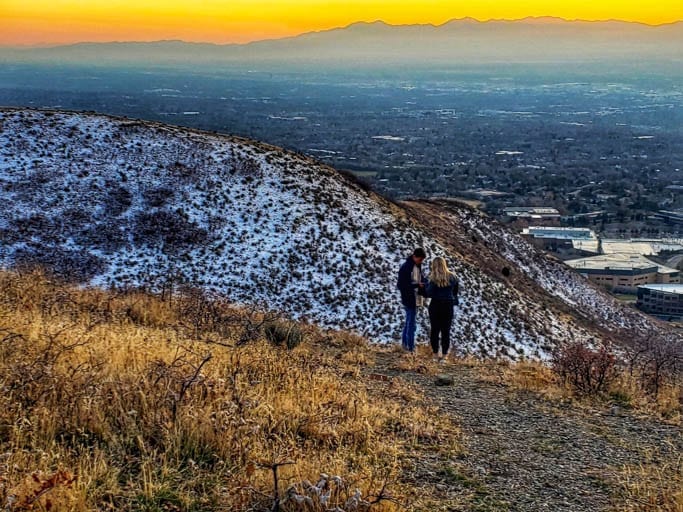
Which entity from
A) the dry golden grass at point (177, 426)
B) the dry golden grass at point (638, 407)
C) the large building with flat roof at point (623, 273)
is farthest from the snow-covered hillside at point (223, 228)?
the large building with flat roof at point (623, 273)

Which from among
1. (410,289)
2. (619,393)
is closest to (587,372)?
(619,393)

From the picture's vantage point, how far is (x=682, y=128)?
168000mm

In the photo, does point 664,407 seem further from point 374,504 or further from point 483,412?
point 374,504

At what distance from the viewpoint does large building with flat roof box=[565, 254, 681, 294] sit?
41.9 m

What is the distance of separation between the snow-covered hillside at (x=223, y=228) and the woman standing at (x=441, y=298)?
801 centimetres

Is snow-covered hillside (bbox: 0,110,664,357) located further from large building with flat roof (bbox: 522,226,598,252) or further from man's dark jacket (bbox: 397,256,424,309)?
large building with flat roof (bbox: 522,226,598,252)

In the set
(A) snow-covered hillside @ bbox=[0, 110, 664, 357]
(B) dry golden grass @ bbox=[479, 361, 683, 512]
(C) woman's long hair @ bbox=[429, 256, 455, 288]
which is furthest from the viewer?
(A) snow-covered hillside @ bbox=[0, 110, 664, 357]

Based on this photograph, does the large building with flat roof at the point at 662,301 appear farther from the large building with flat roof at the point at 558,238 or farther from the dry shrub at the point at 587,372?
the dry shrub at the point at 587,372

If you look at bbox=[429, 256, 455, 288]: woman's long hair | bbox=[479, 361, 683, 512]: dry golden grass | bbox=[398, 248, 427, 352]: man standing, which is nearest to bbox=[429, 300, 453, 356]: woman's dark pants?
bbox=[429, 256, 455, 288]: woman's long hair

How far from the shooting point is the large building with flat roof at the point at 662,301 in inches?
1421

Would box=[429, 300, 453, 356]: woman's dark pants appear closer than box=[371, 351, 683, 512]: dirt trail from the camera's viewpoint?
No

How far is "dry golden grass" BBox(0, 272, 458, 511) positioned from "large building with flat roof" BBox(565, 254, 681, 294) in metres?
37.9

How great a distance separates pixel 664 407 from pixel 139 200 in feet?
59.7

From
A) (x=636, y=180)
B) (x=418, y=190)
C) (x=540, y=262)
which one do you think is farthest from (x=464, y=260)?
(x=636, y=180)
